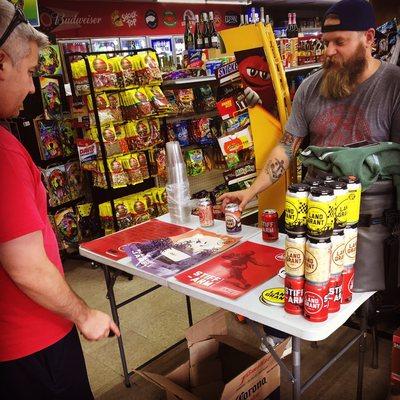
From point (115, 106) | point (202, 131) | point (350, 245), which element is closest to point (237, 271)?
point (350, 245)

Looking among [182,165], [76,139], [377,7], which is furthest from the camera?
[76,139]

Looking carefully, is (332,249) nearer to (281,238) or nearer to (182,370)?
A: (281,238)

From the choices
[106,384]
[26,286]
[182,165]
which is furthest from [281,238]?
[106,384]

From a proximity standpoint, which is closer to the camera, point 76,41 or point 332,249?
point 332,249

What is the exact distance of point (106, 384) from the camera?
2.52 meters

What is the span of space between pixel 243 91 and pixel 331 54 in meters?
1.07

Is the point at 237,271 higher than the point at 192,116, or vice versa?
the point at 192,116

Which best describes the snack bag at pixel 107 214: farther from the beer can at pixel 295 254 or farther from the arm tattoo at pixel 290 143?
the beer can at pixel 295 254

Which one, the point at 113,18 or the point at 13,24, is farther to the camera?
the point at 113,18

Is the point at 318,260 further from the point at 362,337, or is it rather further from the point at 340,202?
the point at 362,337

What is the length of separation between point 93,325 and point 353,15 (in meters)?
1.81

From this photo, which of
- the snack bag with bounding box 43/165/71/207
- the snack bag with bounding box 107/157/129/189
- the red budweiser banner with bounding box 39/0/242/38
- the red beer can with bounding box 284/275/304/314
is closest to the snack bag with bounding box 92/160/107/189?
the snack bag with bounding box 107/157/129/189

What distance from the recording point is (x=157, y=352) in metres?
2.77

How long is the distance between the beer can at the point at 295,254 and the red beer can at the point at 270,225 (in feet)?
2.12
